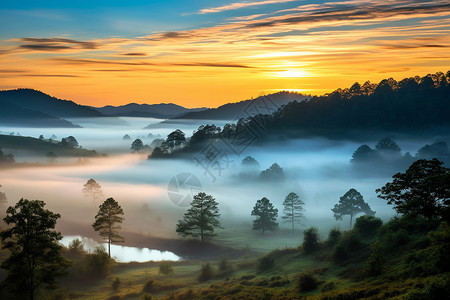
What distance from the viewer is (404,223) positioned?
4009 cm

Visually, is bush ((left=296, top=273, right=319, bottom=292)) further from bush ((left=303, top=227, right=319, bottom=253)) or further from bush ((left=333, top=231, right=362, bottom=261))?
bush ((left=303, top=227, right=319, bottom=253))

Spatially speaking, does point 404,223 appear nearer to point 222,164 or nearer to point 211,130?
point 222,164

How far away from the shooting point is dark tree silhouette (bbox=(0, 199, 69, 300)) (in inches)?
1257

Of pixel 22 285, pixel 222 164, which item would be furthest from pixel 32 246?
pixel 222 164

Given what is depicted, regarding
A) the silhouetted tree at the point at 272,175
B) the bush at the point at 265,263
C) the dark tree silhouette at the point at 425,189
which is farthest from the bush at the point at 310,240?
the silhouetted tree at the point at 272,175

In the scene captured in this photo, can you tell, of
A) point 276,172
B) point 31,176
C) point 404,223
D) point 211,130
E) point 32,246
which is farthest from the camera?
point 211,130

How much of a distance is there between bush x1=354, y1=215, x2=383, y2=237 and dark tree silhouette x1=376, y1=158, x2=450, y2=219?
42.1ft

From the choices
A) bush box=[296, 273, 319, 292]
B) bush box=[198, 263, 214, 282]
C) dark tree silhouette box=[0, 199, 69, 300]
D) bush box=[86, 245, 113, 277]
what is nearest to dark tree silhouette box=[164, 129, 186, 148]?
bush box=[86, 245, 113, 277]

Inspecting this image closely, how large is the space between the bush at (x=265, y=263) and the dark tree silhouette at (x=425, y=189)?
20.6 metres

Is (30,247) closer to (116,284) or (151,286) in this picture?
(116,284)

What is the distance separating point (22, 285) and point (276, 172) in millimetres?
107380

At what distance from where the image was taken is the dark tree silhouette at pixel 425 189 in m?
31.1

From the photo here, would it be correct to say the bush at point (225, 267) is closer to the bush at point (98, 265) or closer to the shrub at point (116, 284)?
the shrub at point (116, 284)

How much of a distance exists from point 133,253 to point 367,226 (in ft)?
153
